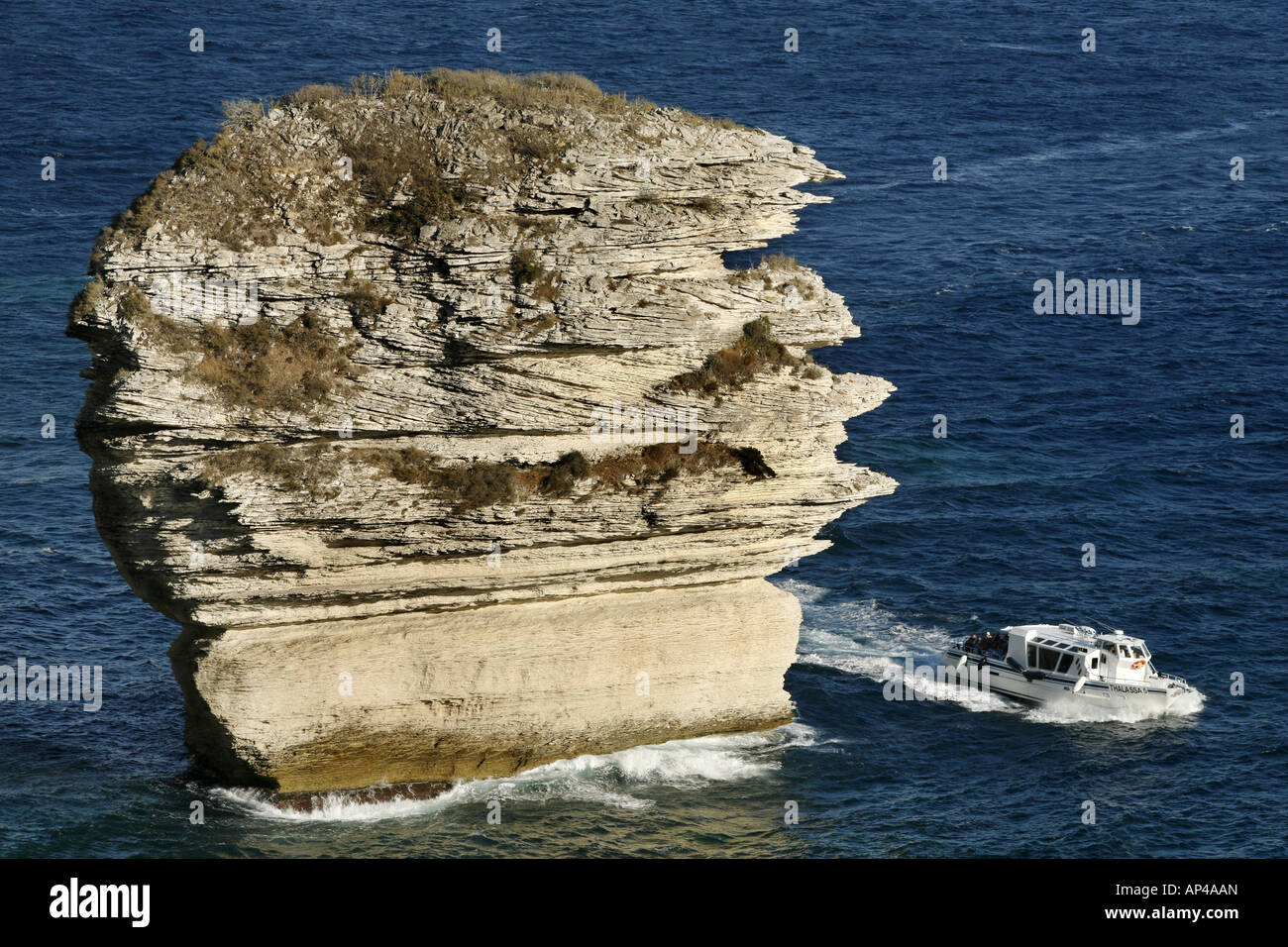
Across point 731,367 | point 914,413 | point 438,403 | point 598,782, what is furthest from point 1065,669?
point 438,403

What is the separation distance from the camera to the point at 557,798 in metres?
46.8

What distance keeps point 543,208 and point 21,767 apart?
2399 centimetres

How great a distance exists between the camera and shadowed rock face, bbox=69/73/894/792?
41.4 meters

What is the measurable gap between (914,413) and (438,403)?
135 feet

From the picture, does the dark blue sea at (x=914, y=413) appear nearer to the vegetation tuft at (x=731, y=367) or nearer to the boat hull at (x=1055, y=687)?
the boat hull at (x=1055, y=687)

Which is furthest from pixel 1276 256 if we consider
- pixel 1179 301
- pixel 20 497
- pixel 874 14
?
pixel 20 497

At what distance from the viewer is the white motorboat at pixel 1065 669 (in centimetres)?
5441

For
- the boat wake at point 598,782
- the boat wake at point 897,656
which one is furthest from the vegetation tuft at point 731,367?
the boat wake at point 897,656

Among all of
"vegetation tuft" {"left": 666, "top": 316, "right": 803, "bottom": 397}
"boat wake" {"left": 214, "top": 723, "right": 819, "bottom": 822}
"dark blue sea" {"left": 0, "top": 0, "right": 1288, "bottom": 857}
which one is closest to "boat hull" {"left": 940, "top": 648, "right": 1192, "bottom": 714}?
"dark blue sea" {"left": 0, "top": 0, "right": 1288, "bottom": 857}

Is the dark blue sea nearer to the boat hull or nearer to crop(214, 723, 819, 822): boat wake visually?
crop(214, 723, 819, 822): boat wake

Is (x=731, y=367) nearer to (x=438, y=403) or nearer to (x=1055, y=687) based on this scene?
(x=438, y=403)

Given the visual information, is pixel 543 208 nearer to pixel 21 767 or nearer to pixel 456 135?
pixel 456 135

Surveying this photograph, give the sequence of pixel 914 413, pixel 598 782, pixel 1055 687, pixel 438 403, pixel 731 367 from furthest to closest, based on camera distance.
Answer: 1. pixel 914 413
2. pixel 1055 687
3. pixel 598 782
4. pixel 731 367
5. pixel 438 403

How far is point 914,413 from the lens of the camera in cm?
7881
